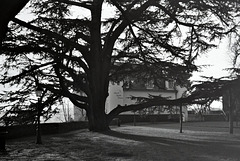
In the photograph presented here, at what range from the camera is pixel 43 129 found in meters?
26.2

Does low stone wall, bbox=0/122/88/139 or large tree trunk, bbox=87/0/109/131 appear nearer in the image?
large tree trunk, bbox=87/0/109/131

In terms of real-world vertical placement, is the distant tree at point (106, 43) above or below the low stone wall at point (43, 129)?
above

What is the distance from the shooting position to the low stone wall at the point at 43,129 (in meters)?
22.2

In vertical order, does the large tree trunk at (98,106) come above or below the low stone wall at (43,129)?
above

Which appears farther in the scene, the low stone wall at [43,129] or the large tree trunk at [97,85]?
the low stone wall at [43,129]

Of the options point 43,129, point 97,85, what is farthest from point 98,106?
point 43,129

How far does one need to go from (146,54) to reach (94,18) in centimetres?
394

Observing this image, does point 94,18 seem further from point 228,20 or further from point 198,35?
point 228,20

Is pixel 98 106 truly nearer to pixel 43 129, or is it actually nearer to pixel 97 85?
pixel 97 85

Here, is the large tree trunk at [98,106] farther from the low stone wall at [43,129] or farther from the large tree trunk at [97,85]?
the low stone wall at [43,129]

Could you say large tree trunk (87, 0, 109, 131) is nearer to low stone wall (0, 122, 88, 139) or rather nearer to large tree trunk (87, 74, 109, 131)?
large tree trunk (87, 74, 109, 131)

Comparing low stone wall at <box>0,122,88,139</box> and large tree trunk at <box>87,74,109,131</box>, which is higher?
large tree trunk at <box>87,74,109,131</box>

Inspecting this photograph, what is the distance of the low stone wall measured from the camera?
22191mm

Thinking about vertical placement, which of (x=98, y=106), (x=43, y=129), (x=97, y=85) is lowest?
(x=43, y=129)
